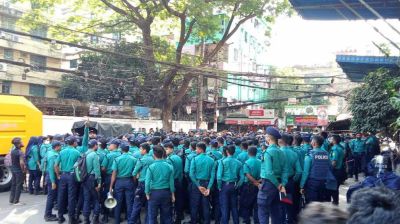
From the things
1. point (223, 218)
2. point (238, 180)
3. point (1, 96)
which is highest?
point (1, 96)

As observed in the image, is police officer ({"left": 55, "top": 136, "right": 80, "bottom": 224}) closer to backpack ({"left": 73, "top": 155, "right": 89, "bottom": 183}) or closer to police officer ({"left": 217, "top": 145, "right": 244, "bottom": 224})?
backpack ({"left": 73, "top": 155, "right": 89, "bottom": 183})

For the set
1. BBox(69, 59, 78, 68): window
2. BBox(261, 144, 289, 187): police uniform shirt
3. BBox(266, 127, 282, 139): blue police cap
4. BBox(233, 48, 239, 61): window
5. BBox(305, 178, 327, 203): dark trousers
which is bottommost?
BBox(305, 178, 327, 203): dark trousers

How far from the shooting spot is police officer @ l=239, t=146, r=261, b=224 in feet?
26.6

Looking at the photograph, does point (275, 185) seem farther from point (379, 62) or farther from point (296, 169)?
point (379, 62)

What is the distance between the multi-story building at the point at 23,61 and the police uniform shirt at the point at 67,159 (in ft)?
88.9

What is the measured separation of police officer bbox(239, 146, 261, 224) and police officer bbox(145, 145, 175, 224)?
167cm

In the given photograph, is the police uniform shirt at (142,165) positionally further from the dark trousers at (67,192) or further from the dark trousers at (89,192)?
the dark trousers at (67,192)

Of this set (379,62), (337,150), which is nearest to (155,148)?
(337,150)

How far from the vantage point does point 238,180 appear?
820 cm

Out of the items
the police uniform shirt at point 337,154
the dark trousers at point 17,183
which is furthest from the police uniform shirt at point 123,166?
the police uniform shirt at point 337,154

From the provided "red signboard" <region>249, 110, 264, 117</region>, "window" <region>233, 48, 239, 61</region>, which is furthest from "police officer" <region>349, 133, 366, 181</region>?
"window" <region>233, 48, 239, 61</region>

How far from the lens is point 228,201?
8086mm

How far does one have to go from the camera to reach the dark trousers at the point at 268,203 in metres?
6.89

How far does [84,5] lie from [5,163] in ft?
40.5
